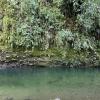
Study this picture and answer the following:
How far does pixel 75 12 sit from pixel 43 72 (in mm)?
3924

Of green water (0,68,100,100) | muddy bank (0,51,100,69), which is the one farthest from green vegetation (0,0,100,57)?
green water (0,68,100,100)

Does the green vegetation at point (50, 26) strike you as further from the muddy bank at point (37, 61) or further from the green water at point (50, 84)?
the green water at point (50, 84)

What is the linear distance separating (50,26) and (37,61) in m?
1.99

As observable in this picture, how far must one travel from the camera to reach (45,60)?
14.3m

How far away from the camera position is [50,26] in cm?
1541

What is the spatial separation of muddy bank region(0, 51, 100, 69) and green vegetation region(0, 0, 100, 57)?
0.31 meters

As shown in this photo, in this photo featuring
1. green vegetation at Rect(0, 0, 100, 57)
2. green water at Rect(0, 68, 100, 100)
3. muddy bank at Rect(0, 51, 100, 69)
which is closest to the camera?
green water at Rect(0, 68, 100, 100)

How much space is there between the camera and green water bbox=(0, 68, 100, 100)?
9875mm

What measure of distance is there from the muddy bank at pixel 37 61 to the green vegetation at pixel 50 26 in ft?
1.01

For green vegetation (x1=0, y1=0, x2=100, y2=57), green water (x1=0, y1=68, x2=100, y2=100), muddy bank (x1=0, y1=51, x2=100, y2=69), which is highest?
green vegetation (x1=0, y1=0, x2=100, y2=57)

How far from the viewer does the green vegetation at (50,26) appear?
14891mm

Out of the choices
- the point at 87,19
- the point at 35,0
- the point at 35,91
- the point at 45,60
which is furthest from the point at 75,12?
the point at 35,91

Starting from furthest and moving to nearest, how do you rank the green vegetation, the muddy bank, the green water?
1. the green vegetation
2. the muddy bank
3. the green water

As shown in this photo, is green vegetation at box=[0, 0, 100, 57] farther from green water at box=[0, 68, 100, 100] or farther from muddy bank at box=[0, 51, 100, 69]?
green water at box=[0, 68, 100, 100]
